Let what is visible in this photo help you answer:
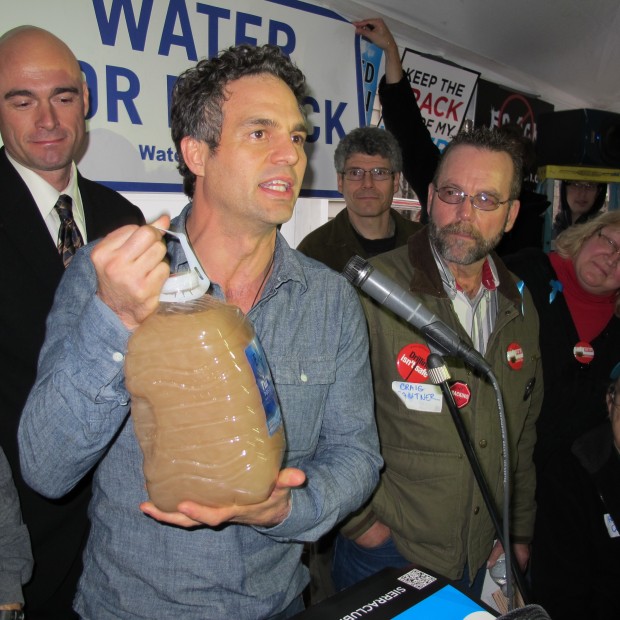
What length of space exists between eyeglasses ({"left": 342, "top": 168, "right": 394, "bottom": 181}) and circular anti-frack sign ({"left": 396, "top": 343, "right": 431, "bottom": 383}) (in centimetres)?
127

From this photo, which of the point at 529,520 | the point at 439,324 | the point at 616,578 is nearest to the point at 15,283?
the point at 439,324

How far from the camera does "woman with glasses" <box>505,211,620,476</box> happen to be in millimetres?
2055

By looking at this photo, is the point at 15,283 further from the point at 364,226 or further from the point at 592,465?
the point at 592,465

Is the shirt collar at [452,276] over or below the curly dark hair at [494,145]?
below

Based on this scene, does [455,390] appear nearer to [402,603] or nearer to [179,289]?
[402,603]

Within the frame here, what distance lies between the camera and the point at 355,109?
266 centimetres

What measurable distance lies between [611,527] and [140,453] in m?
1.84

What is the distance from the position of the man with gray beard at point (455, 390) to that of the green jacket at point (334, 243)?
0.69m

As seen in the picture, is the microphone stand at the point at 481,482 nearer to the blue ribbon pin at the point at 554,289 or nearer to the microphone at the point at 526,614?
the microphone at the point at 526,614

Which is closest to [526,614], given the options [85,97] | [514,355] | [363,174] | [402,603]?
[402,603]

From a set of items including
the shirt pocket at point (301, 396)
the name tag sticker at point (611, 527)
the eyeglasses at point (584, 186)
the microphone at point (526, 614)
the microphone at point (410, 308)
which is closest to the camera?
the microphone at point (526, 614)

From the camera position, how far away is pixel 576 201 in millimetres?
3936

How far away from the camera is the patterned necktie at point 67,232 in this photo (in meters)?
1.54

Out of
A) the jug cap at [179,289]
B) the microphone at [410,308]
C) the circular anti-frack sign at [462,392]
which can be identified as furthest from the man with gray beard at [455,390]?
the jug cap at [179,289]
